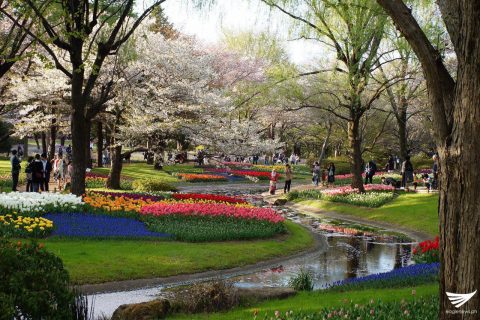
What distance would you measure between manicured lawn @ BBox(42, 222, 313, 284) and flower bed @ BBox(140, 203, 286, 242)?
1.58 ft

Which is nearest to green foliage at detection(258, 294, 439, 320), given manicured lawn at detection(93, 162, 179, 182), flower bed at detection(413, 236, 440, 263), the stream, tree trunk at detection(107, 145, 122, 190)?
the stream

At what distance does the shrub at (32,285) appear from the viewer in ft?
18.8

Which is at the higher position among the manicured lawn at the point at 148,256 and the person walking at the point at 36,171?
the person walking at the point at 36,171

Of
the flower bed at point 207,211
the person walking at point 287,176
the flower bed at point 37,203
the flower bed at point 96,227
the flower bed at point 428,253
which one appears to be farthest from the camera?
the person walking at point 287,176

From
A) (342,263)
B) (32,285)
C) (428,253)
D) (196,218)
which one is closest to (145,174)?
(196,218)

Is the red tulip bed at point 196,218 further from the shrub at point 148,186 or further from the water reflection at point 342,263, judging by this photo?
the shrub at point 148,186

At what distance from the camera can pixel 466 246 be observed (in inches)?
202

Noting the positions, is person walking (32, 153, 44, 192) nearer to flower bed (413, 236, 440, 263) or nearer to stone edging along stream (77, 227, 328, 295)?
stone edging along stream (77, 227, 328, 295)

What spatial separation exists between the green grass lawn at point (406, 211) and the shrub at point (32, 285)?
16.5 meters

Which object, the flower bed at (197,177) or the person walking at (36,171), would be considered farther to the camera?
the flower bed at (197,177)

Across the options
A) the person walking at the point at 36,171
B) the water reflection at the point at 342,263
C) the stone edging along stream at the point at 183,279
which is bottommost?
the water reflection at the point at 342,263

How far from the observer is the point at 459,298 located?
5117 mm

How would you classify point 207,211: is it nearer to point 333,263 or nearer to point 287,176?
point 333,263

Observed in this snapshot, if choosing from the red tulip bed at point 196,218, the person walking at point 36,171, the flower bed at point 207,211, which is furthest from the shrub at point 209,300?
the person walking at point 36,171
